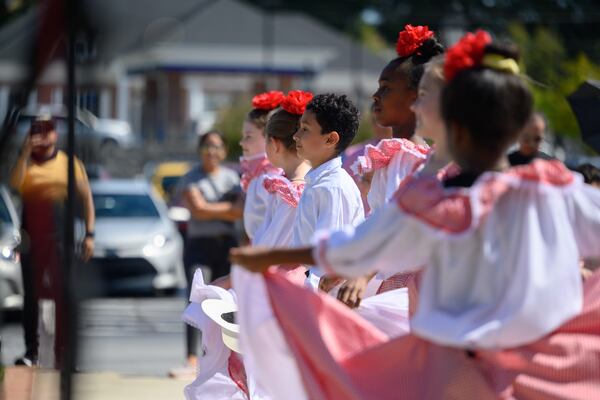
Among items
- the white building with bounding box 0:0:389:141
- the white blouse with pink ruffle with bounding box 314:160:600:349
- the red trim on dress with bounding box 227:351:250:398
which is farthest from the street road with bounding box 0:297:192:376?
the white building with bounding box 0:0:389:141

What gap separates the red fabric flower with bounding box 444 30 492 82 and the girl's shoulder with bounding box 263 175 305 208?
219cm

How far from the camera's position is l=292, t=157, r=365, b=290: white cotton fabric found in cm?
568

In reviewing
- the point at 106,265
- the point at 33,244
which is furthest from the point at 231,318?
the point at 106,265

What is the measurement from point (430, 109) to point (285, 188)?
6.91 feet

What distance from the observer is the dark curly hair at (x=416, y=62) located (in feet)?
18.9

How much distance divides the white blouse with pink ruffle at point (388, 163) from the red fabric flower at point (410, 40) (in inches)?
17.0

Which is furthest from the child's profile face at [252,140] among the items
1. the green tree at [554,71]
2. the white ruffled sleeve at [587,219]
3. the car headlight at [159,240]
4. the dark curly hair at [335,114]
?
the green tree at [554,71]

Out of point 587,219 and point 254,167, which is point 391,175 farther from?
point 254,167

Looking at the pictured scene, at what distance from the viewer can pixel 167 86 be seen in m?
56.5

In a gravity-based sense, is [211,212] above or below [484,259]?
below

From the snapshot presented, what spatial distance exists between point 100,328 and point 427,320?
1051cm

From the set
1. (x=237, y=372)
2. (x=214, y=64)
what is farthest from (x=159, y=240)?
(x=214, y=64)

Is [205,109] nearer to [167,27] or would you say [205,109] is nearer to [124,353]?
[167,27]

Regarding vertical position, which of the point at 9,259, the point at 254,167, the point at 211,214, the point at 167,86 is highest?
the point at 254,167
